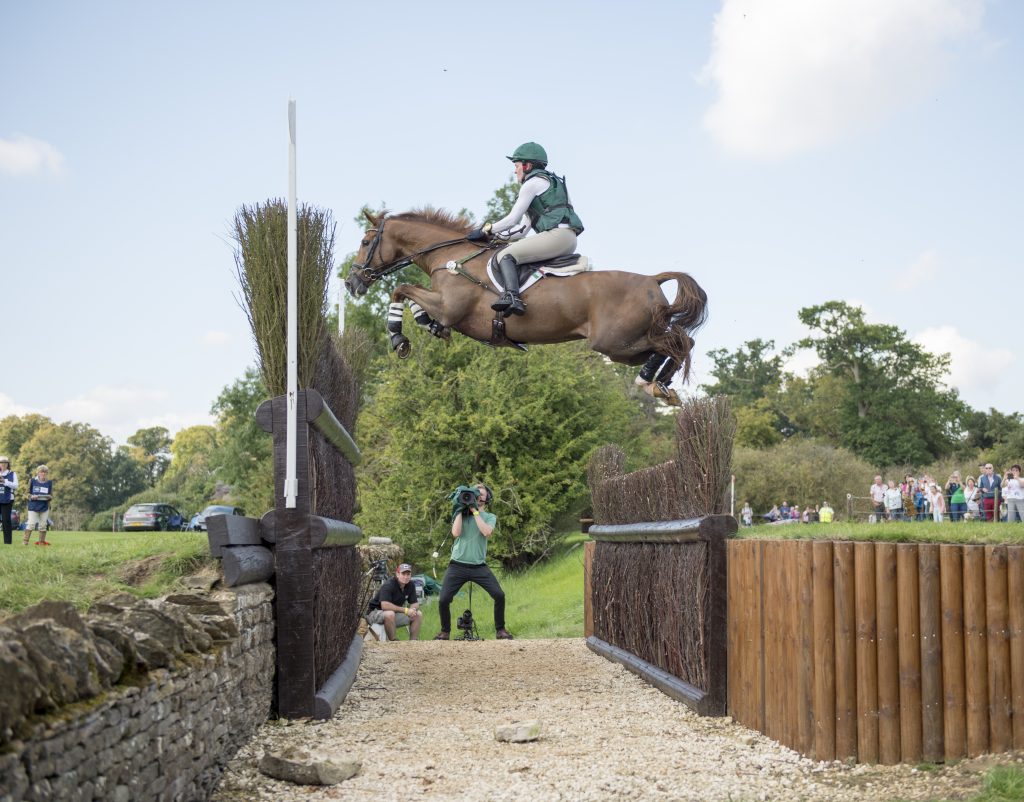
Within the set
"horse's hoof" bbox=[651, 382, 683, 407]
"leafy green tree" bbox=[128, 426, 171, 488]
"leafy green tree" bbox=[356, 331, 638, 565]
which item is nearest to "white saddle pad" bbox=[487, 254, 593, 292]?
"horse's hoof" bbox=[651, 382, 683, 407]

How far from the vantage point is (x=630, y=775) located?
5.28 metres

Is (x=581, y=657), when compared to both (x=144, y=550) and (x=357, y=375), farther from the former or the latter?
(x=144, y=550)

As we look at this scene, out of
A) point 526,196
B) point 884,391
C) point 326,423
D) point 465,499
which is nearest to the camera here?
point 526,196

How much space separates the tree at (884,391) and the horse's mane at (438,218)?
53.5 m

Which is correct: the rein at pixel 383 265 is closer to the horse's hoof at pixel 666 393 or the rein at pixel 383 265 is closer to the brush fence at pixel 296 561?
the brush fence at pixel 296 561

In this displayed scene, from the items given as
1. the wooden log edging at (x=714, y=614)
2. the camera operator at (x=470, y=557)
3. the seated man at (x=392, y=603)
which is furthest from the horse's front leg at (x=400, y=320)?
the seated man at (x=392, y=603)

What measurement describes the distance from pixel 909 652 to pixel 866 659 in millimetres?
215

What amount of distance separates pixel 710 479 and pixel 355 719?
2.78 meters

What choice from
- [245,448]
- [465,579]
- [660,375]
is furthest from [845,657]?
[245,448]

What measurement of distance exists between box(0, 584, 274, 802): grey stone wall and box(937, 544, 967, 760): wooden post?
10.7 ft

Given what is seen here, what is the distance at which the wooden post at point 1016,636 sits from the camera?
4.71 m

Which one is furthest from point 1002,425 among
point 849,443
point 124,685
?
point 124,685

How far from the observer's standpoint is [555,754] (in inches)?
228

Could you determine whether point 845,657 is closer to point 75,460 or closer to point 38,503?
point 38,503
